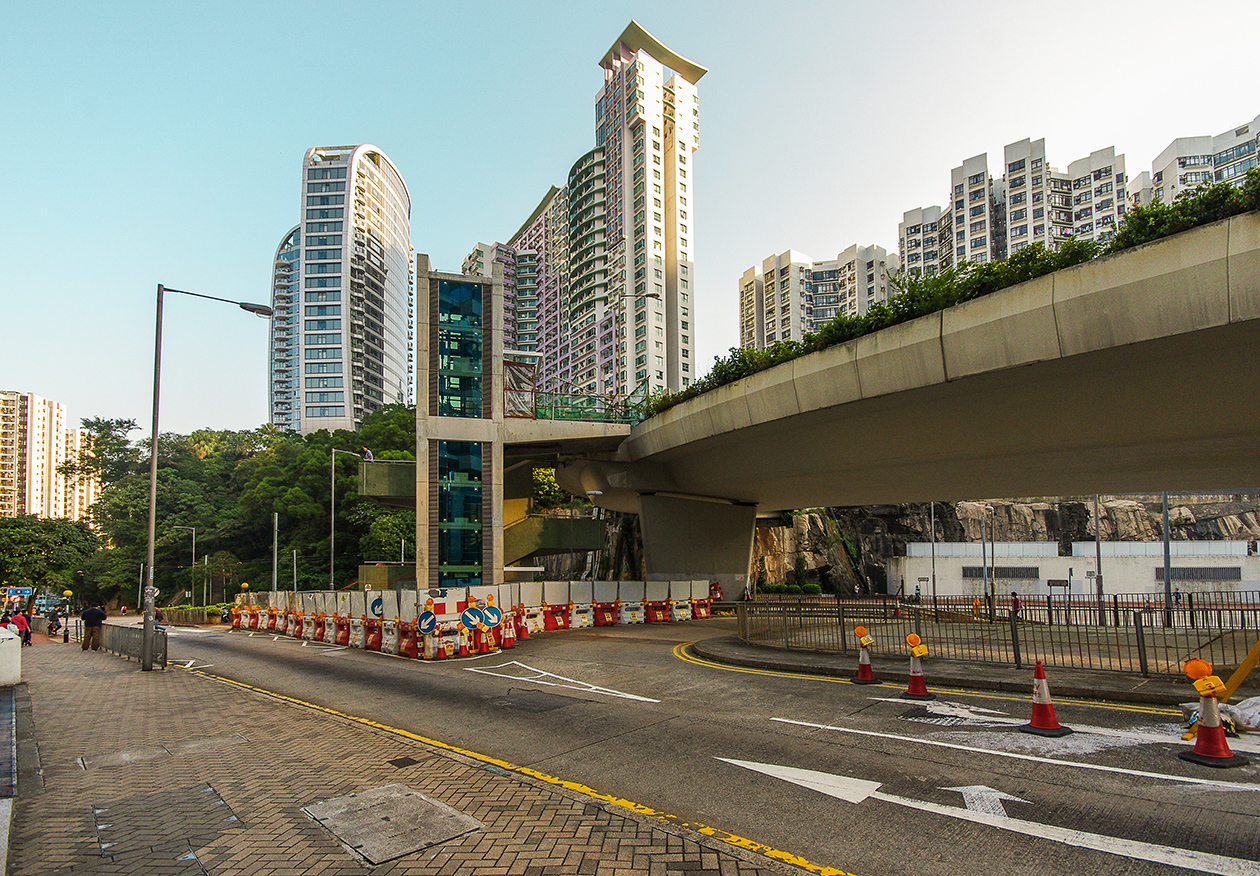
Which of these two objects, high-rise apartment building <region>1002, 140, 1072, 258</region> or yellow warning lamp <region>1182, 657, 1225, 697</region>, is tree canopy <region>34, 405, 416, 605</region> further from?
high-rise apartment building <region>1002, 140, 1072, 258</region>

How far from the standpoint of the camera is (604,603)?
1070 inches

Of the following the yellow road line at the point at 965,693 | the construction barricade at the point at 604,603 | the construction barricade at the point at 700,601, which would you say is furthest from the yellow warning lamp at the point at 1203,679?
the construction barricade at the point at 700,601

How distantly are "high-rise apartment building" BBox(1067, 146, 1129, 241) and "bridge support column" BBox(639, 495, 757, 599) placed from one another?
409ft

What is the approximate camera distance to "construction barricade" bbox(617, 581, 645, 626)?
27609mm

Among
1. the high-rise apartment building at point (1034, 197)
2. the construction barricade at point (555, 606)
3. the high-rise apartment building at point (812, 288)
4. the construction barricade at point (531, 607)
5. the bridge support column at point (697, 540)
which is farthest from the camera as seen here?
the high-rise apartment building at point (812, 288)

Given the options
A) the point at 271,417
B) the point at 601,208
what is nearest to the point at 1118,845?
the point at 601,208

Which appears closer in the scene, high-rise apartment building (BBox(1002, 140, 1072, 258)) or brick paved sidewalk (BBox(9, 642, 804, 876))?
brick paved sidewalk (BBox(9, 642, 804, 876))

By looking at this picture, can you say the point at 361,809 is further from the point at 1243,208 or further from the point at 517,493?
the point at 517,493

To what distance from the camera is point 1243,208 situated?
12.1 metres

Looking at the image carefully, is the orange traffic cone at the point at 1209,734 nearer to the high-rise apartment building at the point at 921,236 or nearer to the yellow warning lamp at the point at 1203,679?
the yellow warning lamp at the point at 1203,679

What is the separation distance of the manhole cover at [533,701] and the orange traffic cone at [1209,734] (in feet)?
26.1

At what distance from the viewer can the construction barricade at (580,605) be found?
25734 millimetres

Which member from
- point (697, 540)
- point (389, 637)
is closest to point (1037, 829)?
point (389, 637)

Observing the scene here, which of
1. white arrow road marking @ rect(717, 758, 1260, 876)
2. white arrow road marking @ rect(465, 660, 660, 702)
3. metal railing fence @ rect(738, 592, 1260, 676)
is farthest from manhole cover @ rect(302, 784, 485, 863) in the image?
metal railing fence @ rect(738, 592, 1260, 676)
